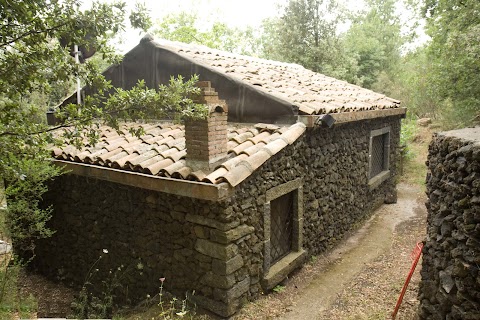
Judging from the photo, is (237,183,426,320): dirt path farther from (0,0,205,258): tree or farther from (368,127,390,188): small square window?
(0,0,205,258): tree

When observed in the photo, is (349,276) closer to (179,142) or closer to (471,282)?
(471,282)

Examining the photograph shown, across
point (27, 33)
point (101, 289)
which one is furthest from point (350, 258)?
point (27, 33)

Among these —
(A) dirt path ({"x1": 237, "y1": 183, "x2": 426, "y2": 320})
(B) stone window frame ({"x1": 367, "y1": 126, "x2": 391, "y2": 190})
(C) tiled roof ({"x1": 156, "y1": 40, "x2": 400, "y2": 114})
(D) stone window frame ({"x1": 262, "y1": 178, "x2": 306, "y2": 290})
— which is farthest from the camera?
(B) stone window frame ({"x1": 367, "y1": 126, "x2": 391, "y2": 190})

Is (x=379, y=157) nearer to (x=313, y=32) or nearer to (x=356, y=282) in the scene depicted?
(x=356, y=282)

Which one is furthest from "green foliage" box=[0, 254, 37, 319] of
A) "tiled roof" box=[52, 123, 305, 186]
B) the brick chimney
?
the brick chimney

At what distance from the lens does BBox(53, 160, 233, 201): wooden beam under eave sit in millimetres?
4125

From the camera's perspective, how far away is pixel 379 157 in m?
9.97

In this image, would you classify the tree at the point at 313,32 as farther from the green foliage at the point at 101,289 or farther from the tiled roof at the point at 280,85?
the green foliage at the point at 101,289

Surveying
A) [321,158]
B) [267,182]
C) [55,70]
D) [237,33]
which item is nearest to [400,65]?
[237,33]

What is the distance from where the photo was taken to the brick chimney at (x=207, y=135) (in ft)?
14.6

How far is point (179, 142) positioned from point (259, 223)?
5.75ft

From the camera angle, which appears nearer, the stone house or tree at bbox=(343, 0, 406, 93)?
the stone house

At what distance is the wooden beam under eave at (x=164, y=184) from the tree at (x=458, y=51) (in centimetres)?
791

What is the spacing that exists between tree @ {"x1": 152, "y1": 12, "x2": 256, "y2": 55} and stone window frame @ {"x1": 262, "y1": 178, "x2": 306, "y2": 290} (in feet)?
70.3
